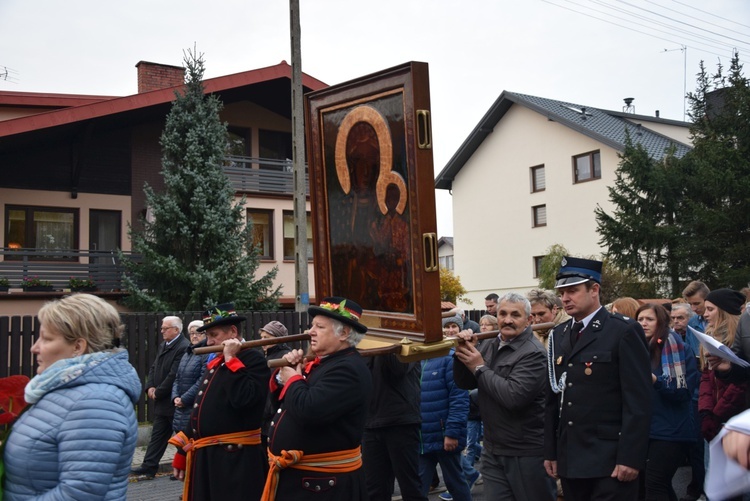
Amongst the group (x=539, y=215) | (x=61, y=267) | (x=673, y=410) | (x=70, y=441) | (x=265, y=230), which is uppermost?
(x=539, y=215)

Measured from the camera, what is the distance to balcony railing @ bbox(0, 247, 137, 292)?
20391 mm

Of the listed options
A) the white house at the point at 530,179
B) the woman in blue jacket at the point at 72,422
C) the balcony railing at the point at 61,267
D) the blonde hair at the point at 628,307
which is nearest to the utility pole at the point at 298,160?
the balcony railing at the point at 61,267

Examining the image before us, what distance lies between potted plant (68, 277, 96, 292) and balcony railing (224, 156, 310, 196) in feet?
17.1

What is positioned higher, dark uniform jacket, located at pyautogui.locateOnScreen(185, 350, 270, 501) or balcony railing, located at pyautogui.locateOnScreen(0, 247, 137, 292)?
balcony railing, located at pyautogui.locateOnScreen(0, 247, 137, 292)

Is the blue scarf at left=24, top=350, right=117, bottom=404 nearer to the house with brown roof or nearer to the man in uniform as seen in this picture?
the man in uniform

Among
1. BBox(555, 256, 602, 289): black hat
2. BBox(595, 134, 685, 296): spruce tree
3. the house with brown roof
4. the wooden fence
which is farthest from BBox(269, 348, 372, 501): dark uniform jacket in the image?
BBox(595, 134, 685, 296): spruce tree

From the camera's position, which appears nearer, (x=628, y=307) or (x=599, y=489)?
(x=599, y=489)

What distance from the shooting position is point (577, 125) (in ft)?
108

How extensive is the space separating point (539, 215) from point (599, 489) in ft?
106

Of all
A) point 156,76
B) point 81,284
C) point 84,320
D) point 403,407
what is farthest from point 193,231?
point 84,320

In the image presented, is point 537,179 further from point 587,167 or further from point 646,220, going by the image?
point 646,220

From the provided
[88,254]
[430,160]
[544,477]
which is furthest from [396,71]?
[88,254]

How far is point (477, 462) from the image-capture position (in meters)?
10.3

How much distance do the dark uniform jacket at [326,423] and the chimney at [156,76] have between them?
21.4 metres
